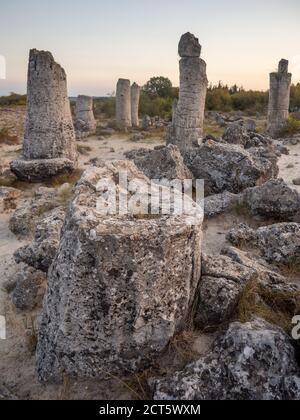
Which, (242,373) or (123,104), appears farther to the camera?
(123,104)

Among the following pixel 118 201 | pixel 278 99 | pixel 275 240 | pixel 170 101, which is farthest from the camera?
pixel 170 101

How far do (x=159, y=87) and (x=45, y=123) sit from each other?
26.8 m

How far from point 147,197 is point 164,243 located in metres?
0.78

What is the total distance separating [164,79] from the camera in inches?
1319

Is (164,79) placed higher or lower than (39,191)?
higher

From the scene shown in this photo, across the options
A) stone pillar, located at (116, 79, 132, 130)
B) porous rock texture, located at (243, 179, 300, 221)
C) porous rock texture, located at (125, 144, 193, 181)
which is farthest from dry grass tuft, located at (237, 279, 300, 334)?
stone pillar, located at (116, 79, 132, 130)

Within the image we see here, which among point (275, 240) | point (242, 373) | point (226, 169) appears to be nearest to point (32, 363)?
point (242, 373)

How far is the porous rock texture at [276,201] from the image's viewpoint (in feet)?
17.2

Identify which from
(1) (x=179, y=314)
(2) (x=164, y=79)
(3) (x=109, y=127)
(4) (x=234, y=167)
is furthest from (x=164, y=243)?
(2) (x=164, y=79)

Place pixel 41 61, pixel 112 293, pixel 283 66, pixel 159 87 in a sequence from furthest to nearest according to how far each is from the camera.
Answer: pixel 159 87, pixel 283 66, pixel 41 61, pixel 112 293

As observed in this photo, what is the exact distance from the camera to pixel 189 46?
10125 mm

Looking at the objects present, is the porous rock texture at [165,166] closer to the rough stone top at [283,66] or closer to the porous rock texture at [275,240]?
the porous rock texture at [275,240]

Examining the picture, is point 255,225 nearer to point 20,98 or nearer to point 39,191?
point 39,191

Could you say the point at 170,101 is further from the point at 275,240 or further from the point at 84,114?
the point at 275,240
